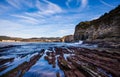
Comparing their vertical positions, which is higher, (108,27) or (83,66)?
(108,27)

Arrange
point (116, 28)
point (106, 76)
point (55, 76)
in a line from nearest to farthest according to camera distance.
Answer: point (106, 76) < point (55, 76) < point (116, 28)

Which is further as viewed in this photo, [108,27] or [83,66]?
[108,27]

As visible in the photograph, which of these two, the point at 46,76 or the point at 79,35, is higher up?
the point at 79,35

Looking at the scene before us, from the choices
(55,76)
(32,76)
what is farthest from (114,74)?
(32,76)

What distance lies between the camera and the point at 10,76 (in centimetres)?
738

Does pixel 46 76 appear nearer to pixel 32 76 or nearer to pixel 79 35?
pixel 32 76

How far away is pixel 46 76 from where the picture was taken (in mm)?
7535

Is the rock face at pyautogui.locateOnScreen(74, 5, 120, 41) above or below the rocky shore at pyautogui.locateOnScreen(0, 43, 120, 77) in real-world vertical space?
above

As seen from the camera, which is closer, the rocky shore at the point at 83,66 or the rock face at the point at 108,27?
the rocky shore at the point at 83,66

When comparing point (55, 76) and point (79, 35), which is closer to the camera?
point (55, 76)

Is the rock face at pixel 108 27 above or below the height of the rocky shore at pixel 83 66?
above

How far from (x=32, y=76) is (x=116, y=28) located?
3454 cm

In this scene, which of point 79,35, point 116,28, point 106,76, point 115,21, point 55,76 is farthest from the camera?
point 79,35

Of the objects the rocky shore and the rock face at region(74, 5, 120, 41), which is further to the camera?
the rock face at region(74, 5, 120, 41)
